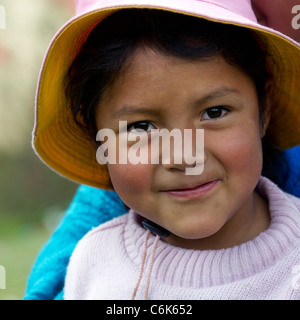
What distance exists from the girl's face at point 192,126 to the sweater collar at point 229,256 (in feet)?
0.32

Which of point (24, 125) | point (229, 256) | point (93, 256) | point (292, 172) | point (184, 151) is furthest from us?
point (24, 125)

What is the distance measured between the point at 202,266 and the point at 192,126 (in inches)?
12.2

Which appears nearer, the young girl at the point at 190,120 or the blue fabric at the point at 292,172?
the young girl at the point at 190,120

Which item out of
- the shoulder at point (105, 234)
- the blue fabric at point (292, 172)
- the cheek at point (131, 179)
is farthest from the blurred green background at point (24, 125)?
the cheek at point (131, 179)

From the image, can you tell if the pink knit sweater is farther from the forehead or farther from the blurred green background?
the blurred green background

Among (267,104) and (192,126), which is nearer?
(192,126)

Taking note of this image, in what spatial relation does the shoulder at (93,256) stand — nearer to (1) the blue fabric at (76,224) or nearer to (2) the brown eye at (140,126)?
(1) the blue fabric at (76,224)

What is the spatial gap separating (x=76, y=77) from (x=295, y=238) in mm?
578

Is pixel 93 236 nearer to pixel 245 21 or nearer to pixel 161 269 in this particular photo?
pixel 161 269

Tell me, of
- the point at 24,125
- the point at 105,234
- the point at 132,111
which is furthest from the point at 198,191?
the point at 24,125

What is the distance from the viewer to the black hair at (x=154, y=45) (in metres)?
1.12

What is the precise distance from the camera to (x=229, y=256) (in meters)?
1.21

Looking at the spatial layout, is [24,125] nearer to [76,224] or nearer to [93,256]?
Result: [76,224]
